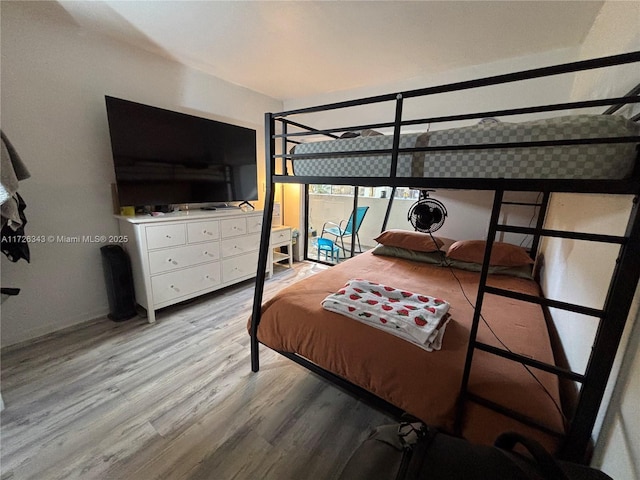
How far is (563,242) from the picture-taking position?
1.68 meters

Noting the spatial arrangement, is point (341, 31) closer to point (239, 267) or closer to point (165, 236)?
point (165, 236)

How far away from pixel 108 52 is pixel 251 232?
80.7 inches

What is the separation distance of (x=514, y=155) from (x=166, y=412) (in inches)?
82.4

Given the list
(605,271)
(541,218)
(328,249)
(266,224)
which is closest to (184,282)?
(266,224)

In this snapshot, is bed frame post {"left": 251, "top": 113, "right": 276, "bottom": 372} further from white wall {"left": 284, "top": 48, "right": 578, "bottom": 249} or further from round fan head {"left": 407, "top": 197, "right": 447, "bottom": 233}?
white wall {"left": 284, "top": 48, "right": 578, "bottom": 249}

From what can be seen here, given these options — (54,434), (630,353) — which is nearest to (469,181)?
(630,353)

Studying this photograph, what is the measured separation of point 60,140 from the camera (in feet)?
6.68

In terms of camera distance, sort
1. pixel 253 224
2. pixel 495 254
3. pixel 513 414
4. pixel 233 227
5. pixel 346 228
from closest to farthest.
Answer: pixel 513 414 < pixel 495 254 < pixel 233 227 < pixel 253 224 < pixel 346 228

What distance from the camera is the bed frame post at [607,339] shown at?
71 cm

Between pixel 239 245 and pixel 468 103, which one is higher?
pixel 468 103

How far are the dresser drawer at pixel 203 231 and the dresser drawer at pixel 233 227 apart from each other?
73 mm

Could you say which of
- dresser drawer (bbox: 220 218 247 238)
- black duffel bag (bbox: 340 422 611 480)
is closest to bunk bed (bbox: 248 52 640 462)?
black duffel bag (bbox: 340 422 611 480)

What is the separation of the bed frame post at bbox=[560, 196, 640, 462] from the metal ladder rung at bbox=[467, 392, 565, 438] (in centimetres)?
5

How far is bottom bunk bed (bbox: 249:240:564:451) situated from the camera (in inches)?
35.7
